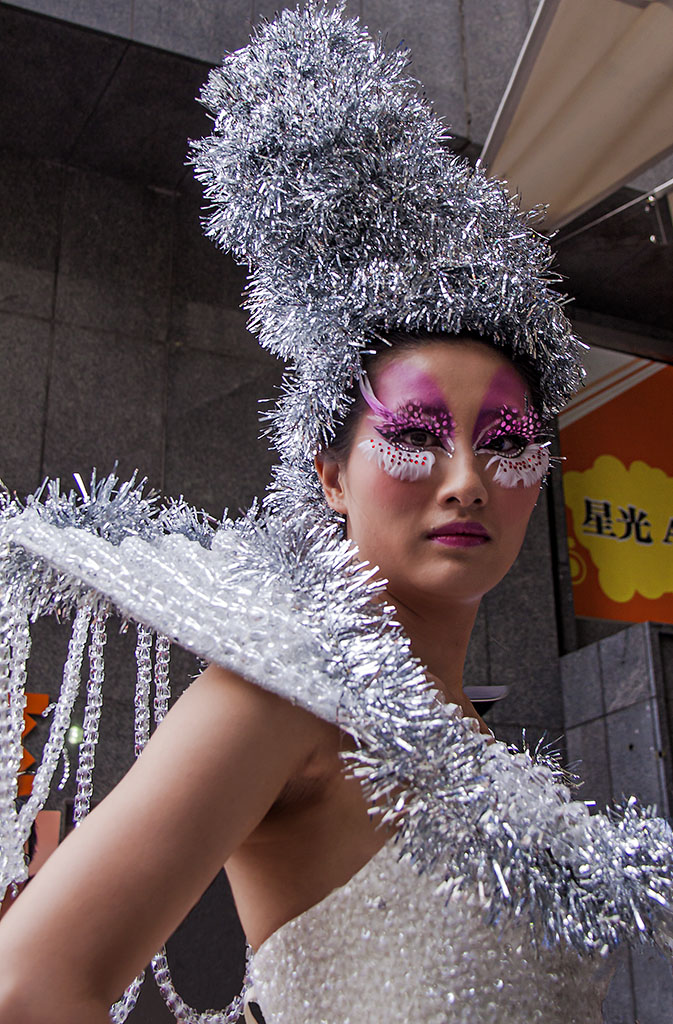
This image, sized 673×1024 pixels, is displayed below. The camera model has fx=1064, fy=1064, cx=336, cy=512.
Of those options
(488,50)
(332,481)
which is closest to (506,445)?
(332,481)

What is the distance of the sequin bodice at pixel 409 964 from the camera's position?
99 centimetres

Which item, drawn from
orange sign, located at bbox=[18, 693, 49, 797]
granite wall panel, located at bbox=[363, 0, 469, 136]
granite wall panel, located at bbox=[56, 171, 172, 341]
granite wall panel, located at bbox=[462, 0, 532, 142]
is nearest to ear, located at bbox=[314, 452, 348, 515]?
orange sign, located at bbox=[18, 693, 49, 797]

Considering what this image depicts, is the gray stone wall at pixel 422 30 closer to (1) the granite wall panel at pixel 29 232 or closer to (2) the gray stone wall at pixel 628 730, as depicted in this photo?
(1) the granite wall panel at pixel 29 232

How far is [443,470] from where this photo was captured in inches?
46.8

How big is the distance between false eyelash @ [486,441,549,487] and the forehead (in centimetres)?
6

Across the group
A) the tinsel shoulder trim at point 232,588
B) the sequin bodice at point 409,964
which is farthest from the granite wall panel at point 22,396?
the sequin bodice at point 409,964

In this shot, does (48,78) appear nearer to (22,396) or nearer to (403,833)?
(22,396)

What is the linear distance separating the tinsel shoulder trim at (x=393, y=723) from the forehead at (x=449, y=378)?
229 mm

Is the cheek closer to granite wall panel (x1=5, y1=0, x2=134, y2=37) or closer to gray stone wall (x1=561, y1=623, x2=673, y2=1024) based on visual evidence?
gray stone wall (x1=561, y1=623, x2=673, y2=1024)

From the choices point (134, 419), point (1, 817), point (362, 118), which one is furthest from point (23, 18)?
point (1, 817)

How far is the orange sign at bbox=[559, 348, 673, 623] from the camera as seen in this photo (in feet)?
15.8

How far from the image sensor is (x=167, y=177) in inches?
170

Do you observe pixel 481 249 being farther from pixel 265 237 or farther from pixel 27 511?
pixel 27 511

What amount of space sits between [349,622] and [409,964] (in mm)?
327
